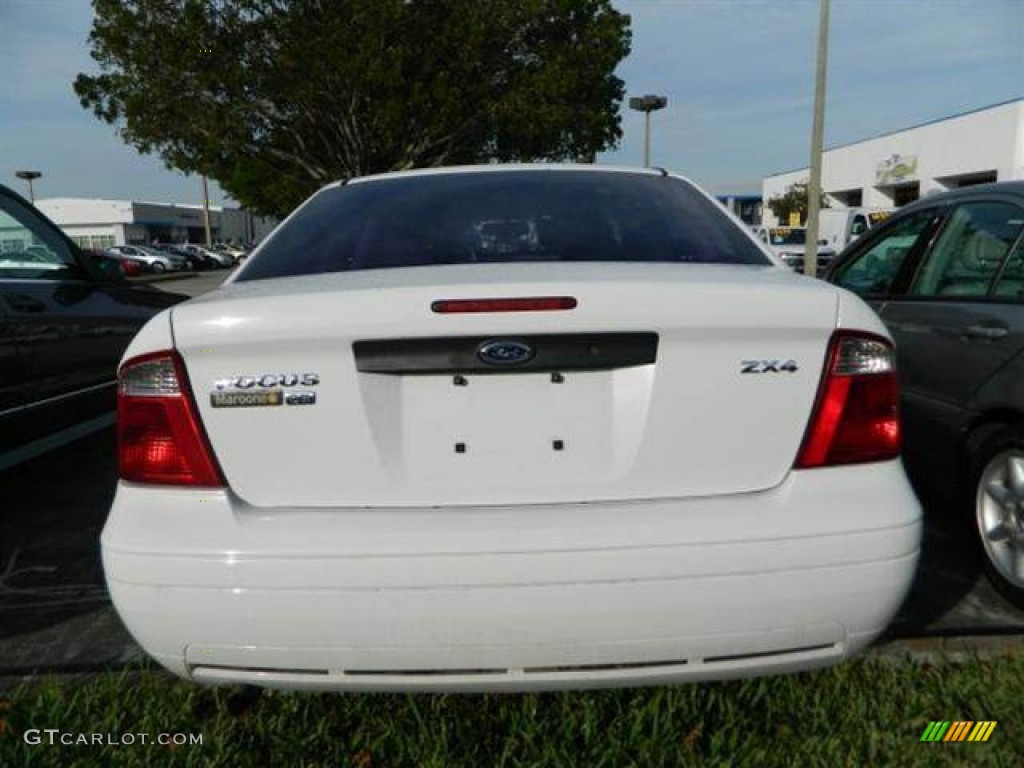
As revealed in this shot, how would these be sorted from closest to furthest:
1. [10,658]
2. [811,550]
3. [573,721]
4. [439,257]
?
[811,550], [573,721], [439,257], [10,658]

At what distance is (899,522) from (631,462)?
605 millimetres

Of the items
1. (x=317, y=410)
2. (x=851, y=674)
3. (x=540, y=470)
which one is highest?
(x=317, y=410)

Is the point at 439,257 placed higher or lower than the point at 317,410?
higher

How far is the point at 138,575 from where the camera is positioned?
1.86 metres

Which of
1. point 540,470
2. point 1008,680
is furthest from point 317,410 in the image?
point 1008,680

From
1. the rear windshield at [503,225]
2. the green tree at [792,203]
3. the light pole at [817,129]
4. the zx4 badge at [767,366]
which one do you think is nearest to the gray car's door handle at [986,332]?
the rear windshield at [503,225]

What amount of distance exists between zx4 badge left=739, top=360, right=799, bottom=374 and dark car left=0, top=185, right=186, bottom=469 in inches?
130

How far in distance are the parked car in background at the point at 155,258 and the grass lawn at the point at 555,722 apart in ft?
157

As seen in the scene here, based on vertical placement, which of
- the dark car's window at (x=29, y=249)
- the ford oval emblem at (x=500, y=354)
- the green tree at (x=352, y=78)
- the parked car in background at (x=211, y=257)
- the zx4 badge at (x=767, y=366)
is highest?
the green tree at (x=352, y=78)

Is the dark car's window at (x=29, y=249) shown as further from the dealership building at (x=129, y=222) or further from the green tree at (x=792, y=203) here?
the dealership building at (x=129, y=222)

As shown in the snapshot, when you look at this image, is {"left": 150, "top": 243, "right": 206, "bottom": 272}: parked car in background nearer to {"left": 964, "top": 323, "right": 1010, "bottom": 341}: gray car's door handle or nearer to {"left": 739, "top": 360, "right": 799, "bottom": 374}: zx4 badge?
{"left": 964, "top": 323, "right": 1010, "bottom": 341}: gray car's door handle

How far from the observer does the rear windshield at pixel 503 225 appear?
2461mm

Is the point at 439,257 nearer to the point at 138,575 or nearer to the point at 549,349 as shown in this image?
the point at 549,349

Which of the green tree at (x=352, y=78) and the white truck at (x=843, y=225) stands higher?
the green tree at (x=352, y=78)
